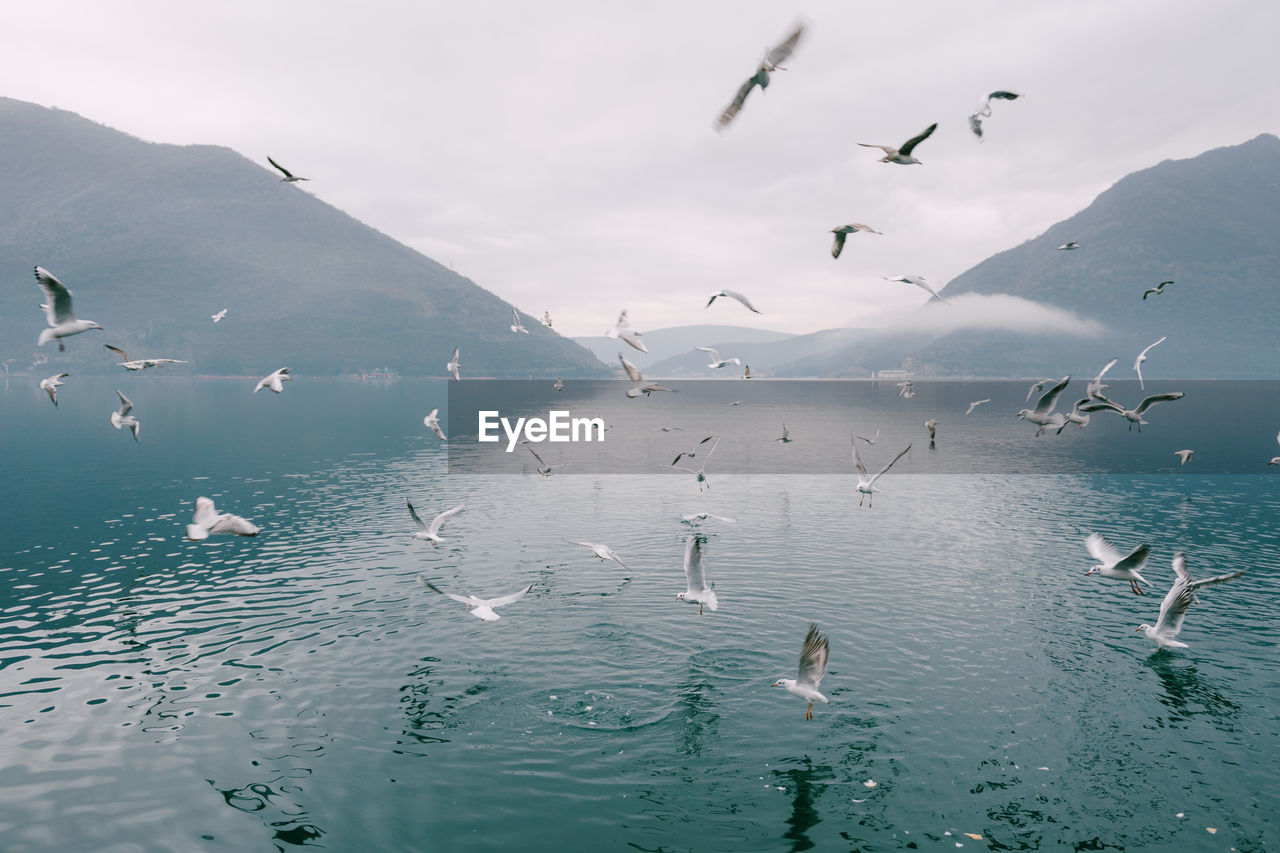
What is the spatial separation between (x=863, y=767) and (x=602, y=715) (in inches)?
329

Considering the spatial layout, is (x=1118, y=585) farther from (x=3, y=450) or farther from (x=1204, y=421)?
(x=1204, y=421)

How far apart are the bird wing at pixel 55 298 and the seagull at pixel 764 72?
795 inches

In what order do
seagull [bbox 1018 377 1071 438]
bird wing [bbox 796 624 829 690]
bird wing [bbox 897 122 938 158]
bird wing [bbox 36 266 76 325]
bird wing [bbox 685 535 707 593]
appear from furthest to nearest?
seagull [bbox 1018 377 1071 438]
bird wing [bbox 685 535 707 593]
bird wing [bbox 36 266 76 325]
bird wing [bbox 897 122 938 158]
bird wing [bbox 796 624 829 690]

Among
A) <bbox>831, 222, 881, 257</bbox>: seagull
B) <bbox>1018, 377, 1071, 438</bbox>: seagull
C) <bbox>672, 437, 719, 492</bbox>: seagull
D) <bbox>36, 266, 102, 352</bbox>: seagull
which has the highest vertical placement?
<bbox>831, 222, 881, 257</bbox>: seagull

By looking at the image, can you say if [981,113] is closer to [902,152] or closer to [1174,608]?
[902,152]

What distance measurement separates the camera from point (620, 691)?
24359mm

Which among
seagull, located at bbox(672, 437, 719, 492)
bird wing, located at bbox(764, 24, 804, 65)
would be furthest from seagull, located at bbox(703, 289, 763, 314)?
seagull, located at bbox(672, 437, 719, 492)

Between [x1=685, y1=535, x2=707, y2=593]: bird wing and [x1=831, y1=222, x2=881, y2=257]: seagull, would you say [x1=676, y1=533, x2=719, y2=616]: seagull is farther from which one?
[x1=831, y1=222, x2=881, y2=257]: seagull

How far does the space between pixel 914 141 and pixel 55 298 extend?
86.9ft

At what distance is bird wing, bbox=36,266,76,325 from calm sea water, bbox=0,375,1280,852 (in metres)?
13.4

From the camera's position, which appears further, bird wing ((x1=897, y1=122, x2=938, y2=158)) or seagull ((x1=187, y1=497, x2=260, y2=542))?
seagull ((x1=187, y1=497, x2=260, y2=542))

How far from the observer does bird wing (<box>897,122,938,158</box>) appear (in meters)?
17.6

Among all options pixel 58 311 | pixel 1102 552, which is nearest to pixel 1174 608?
pixel 1102 552

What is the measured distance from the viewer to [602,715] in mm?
22609
